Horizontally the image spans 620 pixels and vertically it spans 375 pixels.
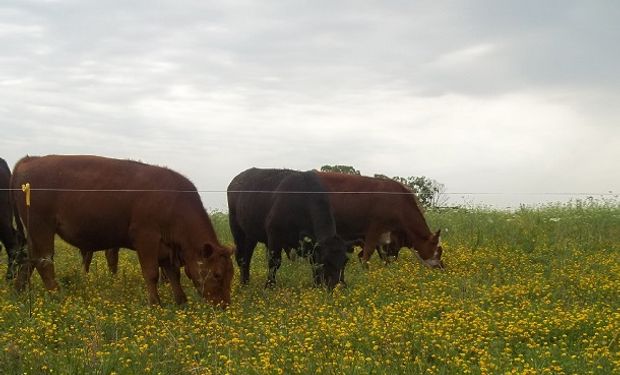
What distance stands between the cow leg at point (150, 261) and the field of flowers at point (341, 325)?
0.25 meters

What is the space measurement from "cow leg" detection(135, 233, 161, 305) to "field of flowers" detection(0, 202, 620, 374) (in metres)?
0.25

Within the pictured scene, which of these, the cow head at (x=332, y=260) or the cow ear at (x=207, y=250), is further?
the cow head at (x=332, y=260)

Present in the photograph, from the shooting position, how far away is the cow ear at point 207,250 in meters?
9.20

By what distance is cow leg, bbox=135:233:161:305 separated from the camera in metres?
9.35

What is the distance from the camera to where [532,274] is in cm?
1145

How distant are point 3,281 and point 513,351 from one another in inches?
310

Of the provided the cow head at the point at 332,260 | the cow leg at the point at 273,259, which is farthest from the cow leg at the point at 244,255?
the cow head at the point at 332,260

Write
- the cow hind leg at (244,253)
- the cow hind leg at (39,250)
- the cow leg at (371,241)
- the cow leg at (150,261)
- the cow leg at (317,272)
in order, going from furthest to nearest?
the cow leg at (371,241) < the cow hind leg at (244,253) < the cow leg at (317,272) < the cow hind leg at (39,250) < the cow leg at (150,261)

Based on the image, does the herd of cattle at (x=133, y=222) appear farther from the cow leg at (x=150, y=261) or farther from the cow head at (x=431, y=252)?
the cow head at (x=431, y=252)

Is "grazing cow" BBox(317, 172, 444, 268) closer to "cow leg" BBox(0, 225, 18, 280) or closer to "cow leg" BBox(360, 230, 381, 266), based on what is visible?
"cow leg" BBox(360, 230, 381, 266)

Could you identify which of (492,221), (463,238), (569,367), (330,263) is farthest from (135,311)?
(492,221)

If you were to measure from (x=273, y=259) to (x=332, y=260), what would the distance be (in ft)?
4.36

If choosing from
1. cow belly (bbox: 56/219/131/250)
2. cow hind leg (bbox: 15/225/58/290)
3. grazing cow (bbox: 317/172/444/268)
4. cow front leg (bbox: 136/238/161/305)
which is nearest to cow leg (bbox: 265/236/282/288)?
cow front leg (bbox: 136/238/161/305)

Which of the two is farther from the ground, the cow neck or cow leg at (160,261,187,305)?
the cow neck
